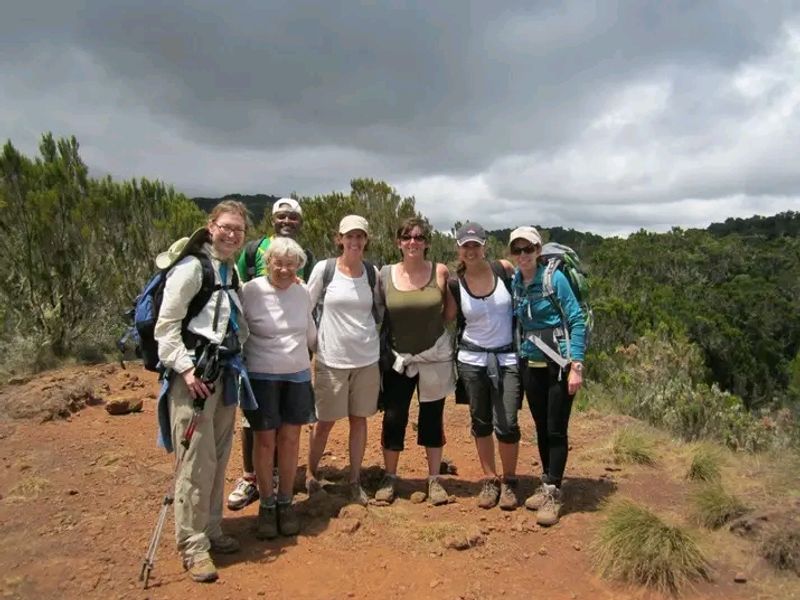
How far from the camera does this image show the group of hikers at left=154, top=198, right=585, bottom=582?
320 centimetres

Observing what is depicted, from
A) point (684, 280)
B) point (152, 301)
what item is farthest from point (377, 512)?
point (684, 280)

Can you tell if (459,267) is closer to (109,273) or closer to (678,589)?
(678,589)

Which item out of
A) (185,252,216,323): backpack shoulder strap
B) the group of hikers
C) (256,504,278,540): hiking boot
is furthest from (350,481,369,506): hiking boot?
(185,252,216,323): backpack shoulder strap

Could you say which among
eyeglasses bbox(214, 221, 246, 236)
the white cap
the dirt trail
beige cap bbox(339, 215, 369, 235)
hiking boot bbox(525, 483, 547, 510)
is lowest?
the dirt trail

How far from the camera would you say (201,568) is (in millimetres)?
3158

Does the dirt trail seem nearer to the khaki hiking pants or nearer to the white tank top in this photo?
the khaki hiking pants

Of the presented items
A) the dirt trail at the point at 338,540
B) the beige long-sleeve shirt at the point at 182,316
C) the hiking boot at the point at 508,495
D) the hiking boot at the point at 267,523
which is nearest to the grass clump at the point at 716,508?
the dirt trail at the point at 338,540

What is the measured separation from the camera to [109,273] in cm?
1082

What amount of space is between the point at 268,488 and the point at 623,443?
3.10m

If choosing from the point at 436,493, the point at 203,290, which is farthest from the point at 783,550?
the point at 203,290

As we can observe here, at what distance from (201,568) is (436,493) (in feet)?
5.31

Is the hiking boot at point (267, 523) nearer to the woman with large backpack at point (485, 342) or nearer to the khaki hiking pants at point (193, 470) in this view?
the khaki hiking pants at point (193, 470)

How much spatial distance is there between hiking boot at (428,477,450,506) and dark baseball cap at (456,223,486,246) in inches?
64.9

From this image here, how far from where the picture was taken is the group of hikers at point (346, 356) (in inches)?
126
